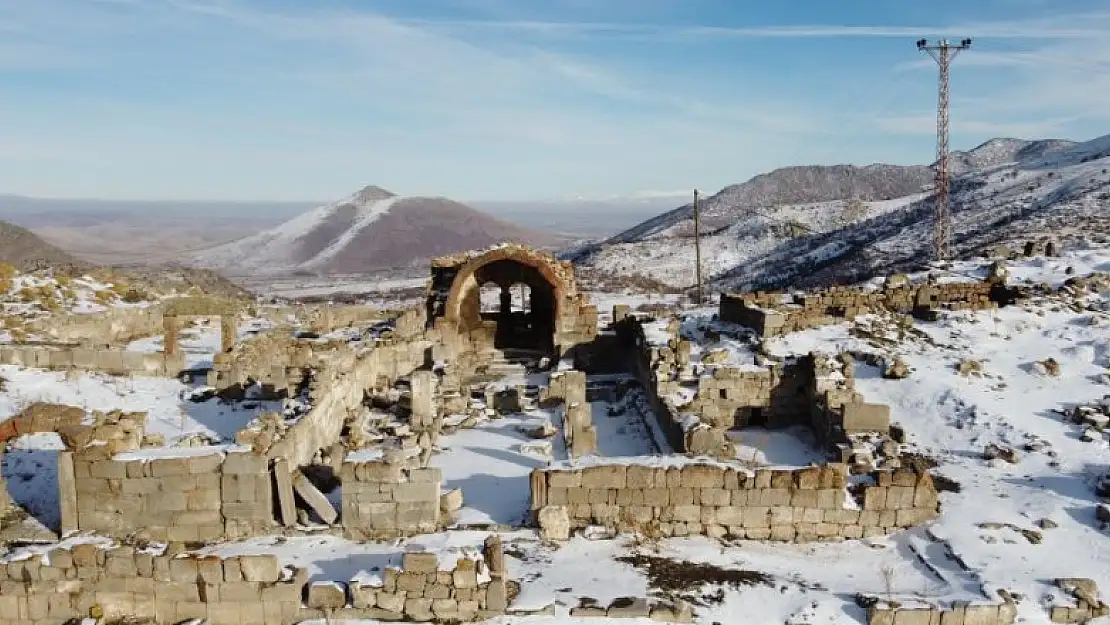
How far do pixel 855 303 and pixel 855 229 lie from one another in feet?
114

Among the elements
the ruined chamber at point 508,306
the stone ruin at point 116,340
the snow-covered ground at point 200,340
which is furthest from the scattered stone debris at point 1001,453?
the snow-covered ground at point 200,340

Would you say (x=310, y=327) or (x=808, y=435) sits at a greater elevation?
(x=310, y=327)

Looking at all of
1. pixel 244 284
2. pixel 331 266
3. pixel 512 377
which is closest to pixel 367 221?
pixel 331 266

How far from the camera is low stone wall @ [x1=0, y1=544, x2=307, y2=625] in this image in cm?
755

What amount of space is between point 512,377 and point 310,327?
7168mm

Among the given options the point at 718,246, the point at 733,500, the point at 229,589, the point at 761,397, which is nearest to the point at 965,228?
the point at 718,246

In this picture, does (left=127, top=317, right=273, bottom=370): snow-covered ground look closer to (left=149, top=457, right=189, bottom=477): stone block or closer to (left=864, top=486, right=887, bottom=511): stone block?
(left=149, top=457, right=189, bottom=477): stone block

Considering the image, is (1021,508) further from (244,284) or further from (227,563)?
(244,284)

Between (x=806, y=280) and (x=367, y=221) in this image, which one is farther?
(x=367, y=221)

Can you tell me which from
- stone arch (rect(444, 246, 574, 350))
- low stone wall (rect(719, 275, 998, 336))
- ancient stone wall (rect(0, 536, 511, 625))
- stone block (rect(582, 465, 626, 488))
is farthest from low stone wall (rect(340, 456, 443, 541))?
stone arch (rect(444, 246, 574, 350))

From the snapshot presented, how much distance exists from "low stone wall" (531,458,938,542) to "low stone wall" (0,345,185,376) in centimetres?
1114

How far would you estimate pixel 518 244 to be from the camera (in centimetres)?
2127

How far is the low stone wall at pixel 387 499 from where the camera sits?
8.93m

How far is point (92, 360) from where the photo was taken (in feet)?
53.1
